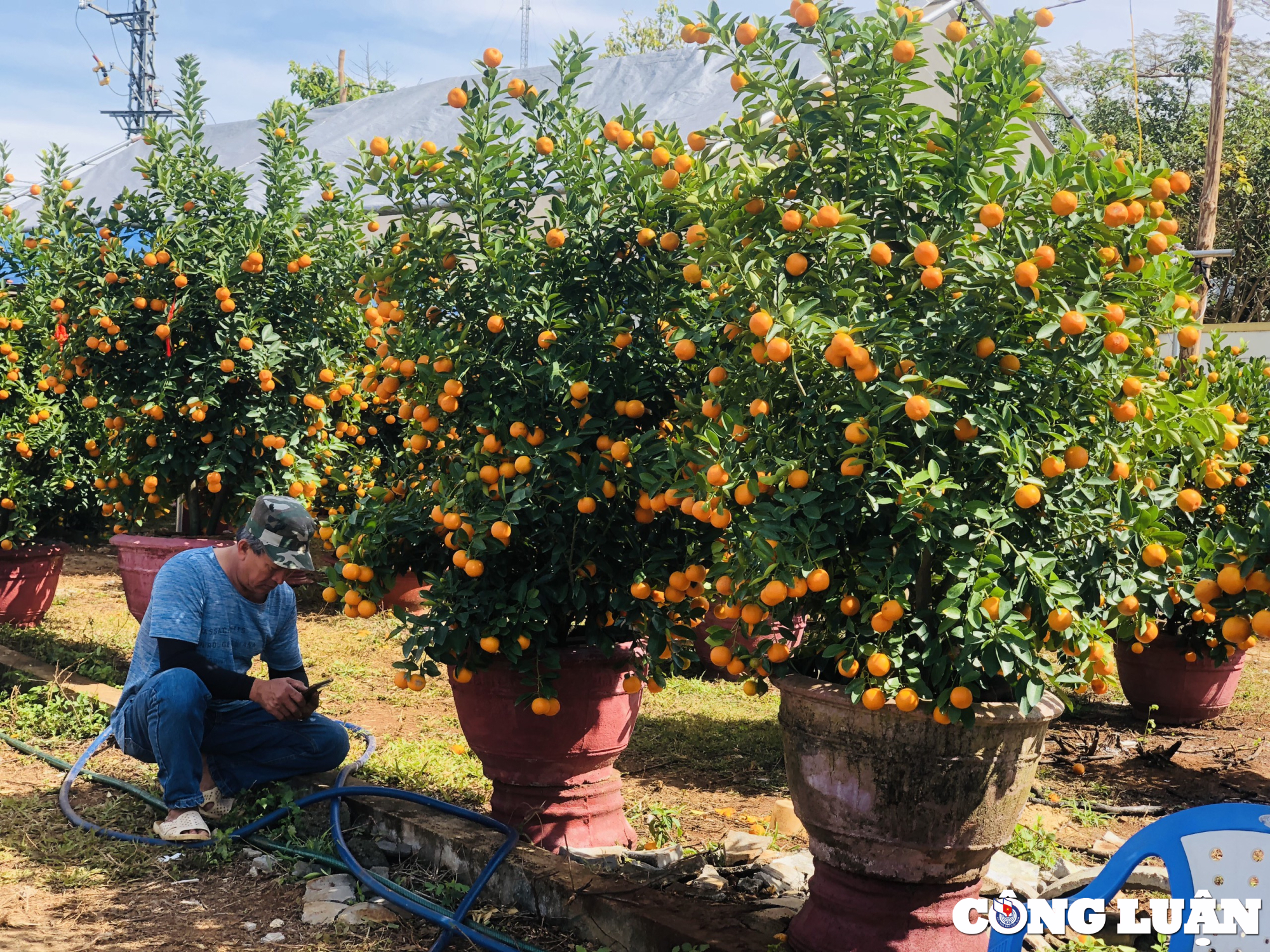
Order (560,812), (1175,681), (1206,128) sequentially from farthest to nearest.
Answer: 1. (1206,128)
2. (1175,681)
3. (560,812)

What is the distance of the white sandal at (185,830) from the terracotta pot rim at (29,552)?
380 cm

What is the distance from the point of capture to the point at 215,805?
3693 mm

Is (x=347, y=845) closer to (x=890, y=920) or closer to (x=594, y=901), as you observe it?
(x=594, y=901)

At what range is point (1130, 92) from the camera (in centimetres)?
2062

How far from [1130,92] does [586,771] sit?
851 inches

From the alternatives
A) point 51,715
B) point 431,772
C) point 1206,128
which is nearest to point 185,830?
point 431,772

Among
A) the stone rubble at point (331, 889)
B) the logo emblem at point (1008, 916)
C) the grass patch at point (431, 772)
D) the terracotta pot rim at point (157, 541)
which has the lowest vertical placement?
the grass patch at point (431, 772)

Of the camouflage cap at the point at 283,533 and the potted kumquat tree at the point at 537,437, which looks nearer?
the potted kumquat tree at the point at 537,437

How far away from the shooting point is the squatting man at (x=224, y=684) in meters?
3.51

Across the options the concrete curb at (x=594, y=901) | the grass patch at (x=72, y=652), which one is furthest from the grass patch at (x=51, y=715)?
the concrete curb at (x=594, y=901)

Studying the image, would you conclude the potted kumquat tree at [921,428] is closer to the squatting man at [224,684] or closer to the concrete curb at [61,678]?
the squatting man at [224,684]

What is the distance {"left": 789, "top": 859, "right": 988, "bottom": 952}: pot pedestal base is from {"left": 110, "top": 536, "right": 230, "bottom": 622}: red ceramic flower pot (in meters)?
3.86

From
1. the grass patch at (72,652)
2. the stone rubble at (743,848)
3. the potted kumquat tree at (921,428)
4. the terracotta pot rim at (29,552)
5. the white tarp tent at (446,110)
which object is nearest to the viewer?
the potted kumquat tree at (921,428)

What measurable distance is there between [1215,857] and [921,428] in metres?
0.98
